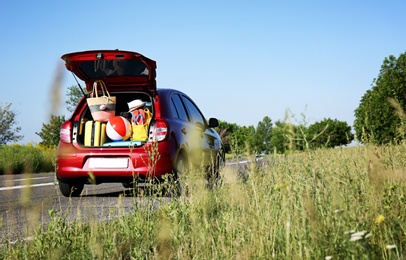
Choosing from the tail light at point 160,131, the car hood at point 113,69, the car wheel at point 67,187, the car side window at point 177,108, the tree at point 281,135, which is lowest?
the car wheel at point 67,187

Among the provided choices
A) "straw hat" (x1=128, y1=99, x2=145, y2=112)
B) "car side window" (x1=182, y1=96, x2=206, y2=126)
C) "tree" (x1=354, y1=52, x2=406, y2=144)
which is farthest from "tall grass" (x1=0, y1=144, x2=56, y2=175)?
"tree" (x1=354, y1=52, x2=406, y2=144)

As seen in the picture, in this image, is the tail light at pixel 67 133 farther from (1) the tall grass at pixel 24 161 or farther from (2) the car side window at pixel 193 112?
(1) the tall grass at pixel 24 161

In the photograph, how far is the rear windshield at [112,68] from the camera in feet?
26.4

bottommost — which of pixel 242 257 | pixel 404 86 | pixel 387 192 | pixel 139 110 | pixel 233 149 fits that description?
pixel 242 257

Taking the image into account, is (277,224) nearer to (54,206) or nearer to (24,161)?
(54,206)

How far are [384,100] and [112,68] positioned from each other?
17.8 m

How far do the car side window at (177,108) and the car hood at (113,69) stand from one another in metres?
0.49

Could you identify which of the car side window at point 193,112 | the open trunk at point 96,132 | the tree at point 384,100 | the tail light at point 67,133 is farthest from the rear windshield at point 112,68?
the tree at point 384,100

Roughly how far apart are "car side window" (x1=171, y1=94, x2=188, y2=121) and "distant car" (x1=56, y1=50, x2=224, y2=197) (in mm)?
18

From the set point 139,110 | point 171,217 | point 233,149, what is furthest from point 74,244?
point 139,110

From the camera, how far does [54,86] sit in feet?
9.41

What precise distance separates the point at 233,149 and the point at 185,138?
2.99m

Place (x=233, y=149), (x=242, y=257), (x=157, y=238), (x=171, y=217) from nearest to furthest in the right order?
(x=242, y=257), (x=157, y=238), (x=171, y=217), (x=233, y=149)

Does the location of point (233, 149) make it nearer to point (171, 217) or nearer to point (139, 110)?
point (171, 217)
